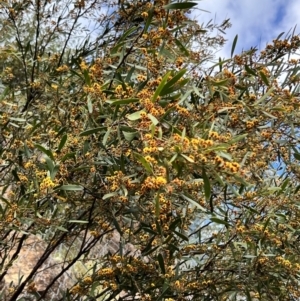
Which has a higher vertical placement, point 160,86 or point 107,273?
point 160,86

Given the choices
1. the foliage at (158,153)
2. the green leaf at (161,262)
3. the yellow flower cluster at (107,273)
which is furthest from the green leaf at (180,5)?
the yellow flower cluster at (107,273)

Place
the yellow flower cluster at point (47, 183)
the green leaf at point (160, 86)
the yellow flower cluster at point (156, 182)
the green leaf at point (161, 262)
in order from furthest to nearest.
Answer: the green leaf at point (161, 262), the yellow flower cluster at point (47, 183), the green leaf at point (160, 86), the yellow flower cluster at point (156, 182)

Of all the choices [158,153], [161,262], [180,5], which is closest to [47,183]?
[158,153]

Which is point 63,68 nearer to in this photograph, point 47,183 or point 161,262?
point 47,183

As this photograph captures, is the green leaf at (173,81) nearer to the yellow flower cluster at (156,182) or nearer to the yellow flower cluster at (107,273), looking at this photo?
the yellow flower cluster at (156,182)

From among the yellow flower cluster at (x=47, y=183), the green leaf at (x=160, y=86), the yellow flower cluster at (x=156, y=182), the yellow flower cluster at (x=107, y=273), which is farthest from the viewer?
the yellow flower cluster at (x=107, y=273)

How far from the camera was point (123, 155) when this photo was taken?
158cm

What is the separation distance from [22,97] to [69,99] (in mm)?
763

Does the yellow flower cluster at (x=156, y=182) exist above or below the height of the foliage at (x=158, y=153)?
below

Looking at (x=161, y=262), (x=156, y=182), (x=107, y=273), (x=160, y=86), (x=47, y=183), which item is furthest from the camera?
(x=107, y=273)

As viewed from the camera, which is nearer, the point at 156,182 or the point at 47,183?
the point at 156,182

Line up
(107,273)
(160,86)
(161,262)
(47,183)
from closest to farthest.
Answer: (160,86) → (47,183) → (161,262) → (107,273)

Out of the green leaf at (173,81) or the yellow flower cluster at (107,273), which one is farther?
the yellow flower cluster at (107,273)

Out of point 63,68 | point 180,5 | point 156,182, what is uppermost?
point 63,68
